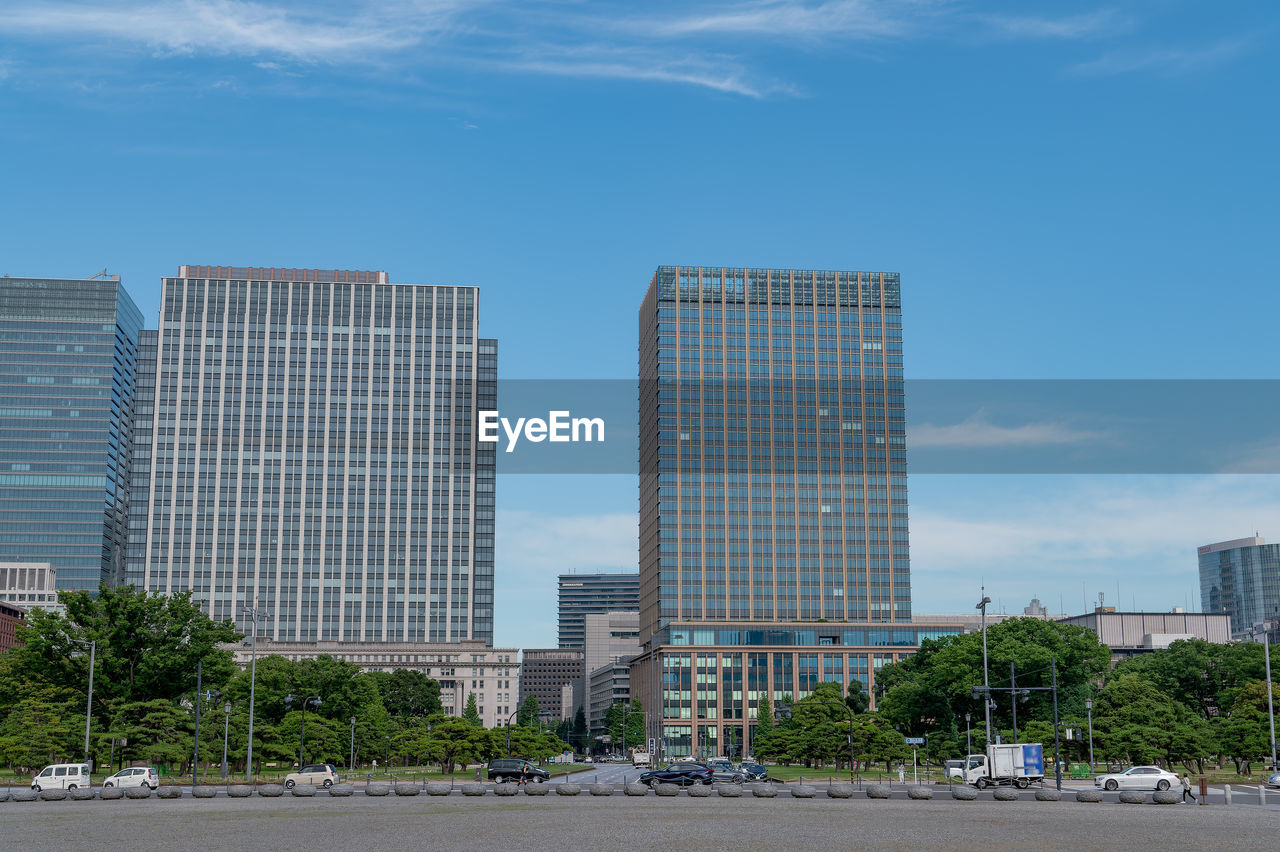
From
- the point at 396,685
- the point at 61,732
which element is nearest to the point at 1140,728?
the point at 61,732

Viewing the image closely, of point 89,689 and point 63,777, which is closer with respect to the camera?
point 63,777

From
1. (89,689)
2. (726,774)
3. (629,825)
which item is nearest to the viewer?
(629,825)

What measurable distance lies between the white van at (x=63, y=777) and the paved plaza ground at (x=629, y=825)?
895 cm

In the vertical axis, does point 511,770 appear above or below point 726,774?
below

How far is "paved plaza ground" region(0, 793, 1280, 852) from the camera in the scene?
122ft

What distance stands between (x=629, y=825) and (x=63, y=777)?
40.7 meters

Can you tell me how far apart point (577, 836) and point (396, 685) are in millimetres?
Answer: 150864

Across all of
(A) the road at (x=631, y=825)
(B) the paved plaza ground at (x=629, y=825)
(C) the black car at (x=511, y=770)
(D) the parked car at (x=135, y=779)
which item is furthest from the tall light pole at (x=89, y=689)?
(C) the black car at (x=511, y=770)

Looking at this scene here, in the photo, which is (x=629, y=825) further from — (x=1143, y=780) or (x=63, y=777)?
(x=63, y=777)

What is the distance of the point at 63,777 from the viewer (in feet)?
225

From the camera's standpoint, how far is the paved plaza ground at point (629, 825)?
37.3 meters

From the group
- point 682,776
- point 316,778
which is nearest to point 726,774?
point 682,776

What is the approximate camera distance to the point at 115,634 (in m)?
93.8

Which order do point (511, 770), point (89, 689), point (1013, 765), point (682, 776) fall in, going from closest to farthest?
point (1013, 765), point (682, 776), point (89, 689), point (511, 770)
